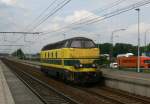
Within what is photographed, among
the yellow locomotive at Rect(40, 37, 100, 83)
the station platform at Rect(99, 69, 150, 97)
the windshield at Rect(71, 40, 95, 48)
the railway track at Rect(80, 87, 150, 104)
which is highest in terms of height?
the windshield at Rect(71, 40, 95, 48)

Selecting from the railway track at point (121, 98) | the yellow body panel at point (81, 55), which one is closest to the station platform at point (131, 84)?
the railway track at point (121, 98)

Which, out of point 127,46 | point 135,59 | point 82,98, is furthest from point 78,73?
point 127,46

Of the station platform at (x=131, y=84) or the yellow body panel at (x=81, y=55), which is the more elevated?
the yellow body panel at (x=81, y=55)

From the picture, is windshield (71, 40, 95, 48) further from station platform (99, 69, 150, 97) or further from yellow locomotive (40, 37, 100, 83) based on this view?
station platform (99, 69, 150, 97)

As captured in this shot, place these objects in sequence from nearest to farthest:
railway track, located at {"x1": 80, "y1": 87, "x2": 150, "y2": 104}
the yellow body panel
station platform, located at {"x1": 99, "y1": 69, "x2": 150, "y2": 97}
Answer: railway track, located at {"x1": 80, "y1": 87, "x2": 150, "y2": 104} < station platform, located at {"x1": 99, "y1": 69, "x2": 150, "y2": 97} < the yellow body panel

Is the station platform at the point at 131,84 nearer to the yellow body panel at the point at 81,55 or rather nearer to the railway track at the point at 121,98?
the railway track at the point at 121,98

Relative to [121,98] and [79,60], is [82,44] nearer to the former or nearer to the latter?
[79,60]

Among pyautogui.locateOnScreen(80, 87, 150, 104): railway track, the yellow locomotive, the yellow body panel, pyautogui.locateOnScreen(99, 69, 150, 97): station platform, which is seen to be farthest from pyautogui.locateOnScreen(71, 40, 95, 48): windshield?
pyautogui.locateOnScreen(80, 87, 150, 104): railway track

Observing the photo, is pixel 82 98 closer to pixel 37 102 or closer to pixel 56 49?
pixel 37 102

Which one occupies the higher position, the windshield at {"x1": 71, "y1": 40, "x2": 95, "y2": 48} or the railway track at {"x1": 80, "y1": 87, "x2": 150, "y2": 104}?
the windshield at {"x1": 71, "y1": 40, "x2": 95, "y2": 48}

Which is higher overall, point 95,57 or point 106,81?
point 95,57

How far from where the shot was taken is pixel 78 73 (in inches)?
974

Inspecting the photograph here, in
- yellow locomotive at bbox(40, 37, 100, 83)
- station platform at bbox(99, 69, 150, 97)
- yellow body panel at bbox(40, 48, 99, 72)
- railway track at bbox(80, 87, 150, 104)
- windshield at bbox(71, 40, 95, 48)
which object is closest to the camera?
railway track at bbox(80, 87, 150, 104)

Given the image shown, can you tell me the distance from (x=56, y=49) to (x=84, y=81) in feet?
17.4
